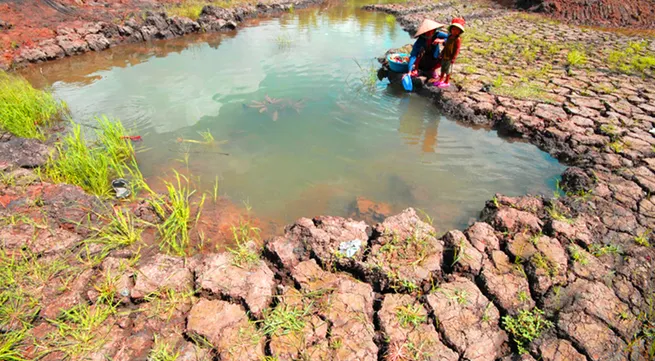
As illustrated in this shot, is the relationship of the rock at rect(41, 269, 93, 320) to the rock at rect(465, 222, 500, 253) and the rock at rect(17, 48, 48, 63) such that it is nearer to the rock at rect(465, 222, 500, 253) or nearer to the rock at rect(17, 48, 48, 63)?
the rock at rect(465, 222, 500, 253)

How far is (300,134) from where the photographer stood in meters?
4.46

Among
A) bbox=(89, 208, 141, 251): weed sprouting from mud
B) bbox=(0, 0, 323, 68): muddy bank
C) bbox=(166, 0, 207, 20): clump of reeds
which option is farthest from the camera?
bbox=(166, 0, 207, 20): clump of reeds

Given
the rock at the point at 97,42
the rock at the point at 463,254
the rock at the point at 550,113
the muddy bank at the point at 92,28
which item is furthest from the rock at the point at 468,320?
the rock at the point at 97,42

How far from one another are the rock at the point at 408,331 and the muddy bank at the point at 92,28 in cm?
943

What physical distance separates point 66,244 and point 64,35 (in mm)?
8604

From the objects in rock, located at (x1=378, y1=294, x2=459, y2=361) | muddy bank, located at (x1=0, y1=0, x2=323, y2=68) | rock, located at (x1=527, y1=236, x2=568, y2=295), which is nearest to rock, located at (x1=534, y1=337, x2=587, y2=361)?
rock, located at (x1=527, y1=236, x2=568, y2=295)

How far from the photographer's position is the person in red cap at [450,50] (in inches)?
187

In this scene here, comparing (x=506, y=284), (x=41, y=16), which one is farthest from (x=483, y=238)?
(x=41, y=16)

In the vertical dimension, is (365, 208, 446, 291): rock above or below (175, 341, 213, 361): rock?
above

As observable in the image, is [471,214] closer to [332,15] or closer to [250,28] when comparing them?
[250,28]

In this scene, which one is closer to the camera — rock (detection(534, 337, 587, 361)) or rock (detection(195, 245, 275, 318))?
rock (detection(534, 337, 587, 361))

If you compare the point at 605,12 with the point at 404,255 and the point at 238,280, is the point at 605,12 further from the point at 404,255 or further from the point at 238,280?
the point at 238,280

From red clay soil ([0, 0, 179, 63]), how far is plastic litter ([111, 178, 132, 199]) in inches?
258

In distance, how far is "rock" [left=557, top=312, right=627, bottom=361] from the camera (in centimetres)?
175
